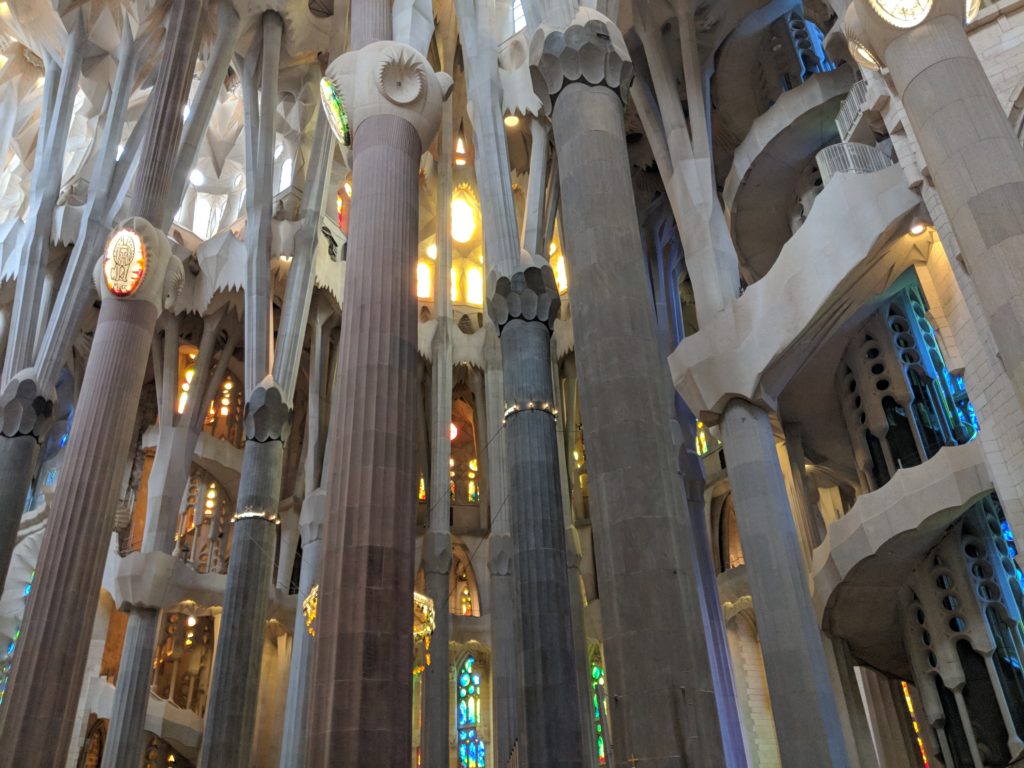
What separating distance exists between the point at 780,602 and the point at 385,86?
7.19m

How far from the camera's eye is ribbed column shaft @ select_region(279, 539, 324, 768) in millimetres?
14353

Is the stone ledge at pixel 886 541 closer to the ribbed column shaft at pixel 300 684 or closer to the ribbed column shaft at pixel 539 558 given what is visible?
the ribbed column shaft at pixel 539 558

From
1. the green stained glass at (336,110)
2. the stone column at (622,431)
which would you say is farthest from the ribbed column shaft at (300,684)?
the stone column at (622,431)

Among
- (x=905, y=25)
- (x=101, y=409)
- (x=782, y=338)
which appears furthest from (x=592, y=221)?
(x=101, y=409)

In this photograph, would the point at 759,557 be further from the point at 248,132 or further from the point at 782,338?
the point at 248,132

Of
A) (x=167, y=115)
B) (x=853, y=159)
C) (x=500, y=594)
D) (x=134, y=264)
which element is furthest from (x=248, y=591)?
(x=853, y=159)

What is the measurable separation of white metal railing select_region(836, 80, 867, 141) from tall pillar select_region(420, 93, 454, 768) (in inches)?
218

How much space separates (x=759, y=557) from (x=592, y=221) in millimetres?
5344

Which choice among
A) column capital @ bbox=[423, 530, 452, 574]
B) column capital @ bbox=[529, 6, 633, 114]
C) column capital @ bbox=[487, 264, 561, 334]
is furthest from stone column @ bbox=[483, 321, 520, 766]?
column capital @ bbox=[529, 6, 633, 114]

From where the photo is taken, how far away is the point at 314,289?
18.6 metres

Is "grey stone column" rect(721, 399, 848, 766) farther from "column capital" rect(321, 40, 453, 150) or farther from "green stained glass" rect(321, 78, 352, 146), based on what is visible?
"green stained glass" rect(321, 78, 352, 146)

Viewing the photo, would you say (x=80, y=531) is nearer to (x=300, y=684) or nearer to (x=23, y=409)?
(x=23, y=409)

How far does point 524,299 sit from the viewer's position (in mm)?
12781

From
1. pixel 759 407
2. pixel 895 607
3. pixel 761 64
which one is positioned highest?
pixel 761 64
